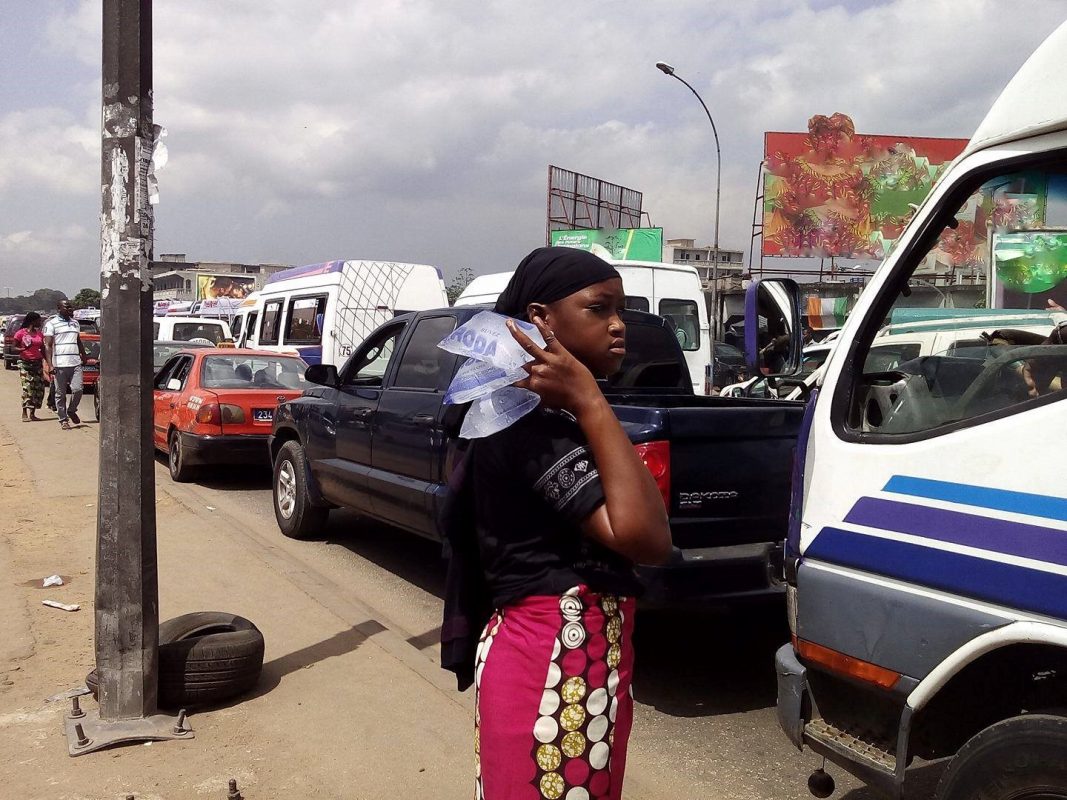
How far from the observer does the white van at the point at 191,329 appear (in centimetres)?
1986

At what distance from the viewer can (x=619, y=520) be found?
70.1 inches

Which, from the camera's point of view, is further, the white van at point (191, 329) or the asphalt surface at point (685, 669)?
the white van at point (191, 329)

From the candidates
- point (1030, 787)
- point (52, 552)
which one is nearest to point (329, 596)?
point (52, 552)

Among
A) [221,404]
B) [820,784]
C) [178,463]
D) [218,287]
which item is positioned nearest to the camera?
[820,784]

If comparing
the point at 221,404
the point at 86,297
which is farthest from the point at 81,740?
the point at 86,297

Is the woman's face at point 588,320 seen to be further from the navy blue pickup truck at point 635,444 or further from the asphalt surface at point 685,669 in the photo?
the asphalt surface at point 685,669

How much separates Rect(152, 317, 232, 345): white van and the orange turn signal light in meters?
18.2

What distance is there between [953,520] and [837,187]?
108ft

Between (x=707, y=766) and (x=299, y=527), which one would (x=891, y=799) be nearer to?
(x=707, y=766)

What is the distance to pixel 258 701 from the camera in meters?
4.41

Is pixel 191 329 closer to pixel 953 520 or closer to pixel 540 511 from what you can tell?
pixel 953 520

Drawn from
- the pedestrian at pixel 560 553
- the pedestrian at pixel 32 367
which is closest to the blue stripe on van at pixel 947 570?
the pedestrian at pixel 560 553

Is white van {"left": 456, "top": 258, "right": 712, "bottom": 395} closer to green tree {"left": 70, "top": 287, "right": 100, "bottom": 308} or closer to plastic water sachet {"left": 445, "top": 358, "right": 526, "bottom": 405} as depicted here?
plastic water sachet {"left": 445, "top": 358, "right": 526, "bottom": 405}

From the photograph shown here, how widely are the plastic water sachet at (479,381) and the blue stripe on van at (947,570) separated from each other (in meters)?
1.35
